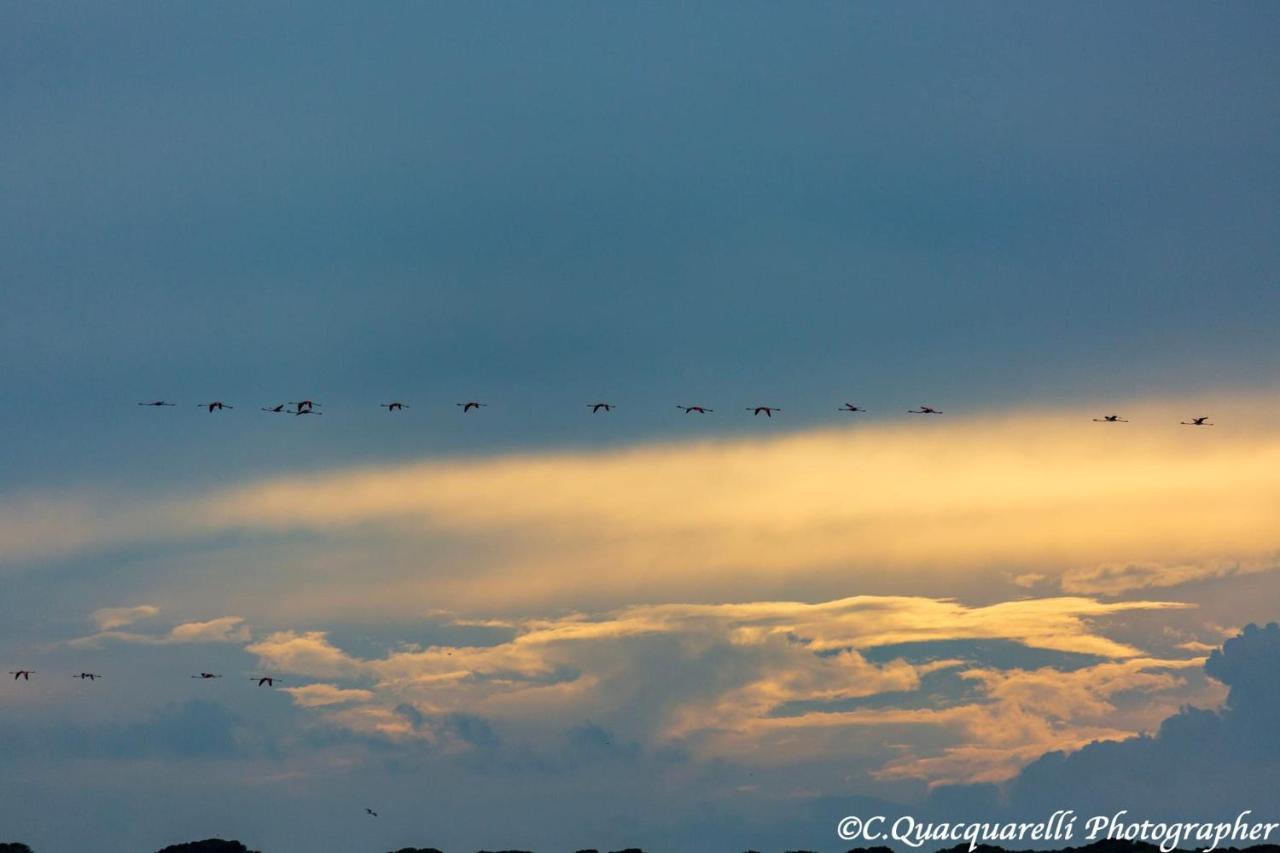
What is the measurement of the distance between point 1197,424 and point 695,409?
11425 cm

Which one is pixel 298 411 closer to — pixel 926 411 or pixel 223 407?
pixel 223 407

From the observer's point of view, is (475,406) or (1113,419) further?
(475,406)

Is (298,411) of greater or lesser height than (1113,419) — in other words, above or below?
above

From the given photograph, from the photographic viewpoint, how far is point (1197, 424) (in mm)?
175125

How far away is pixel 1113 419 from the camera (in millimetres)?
167125

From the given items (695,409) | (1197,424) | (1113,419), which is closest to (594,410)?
(695,409)

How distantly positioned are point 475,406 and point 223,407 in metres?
60.9

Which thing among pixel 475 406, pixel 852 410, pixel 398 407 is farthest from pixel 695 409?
pixel 398 407

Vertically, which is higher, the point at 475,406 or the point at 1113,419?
the point at 475,406

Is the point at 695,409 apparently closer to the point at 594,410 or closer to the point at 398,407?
the point at 594,410

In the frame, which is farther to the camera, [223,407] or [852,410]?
[223,407]

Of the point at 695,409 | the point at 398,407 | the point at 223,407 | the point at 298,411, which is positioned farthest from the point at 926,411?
the point at 223,407

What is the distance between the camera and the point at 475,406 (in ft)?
608

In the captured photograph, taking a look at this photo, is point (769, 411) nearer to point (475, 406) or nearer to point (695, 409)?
point (695, 409)
